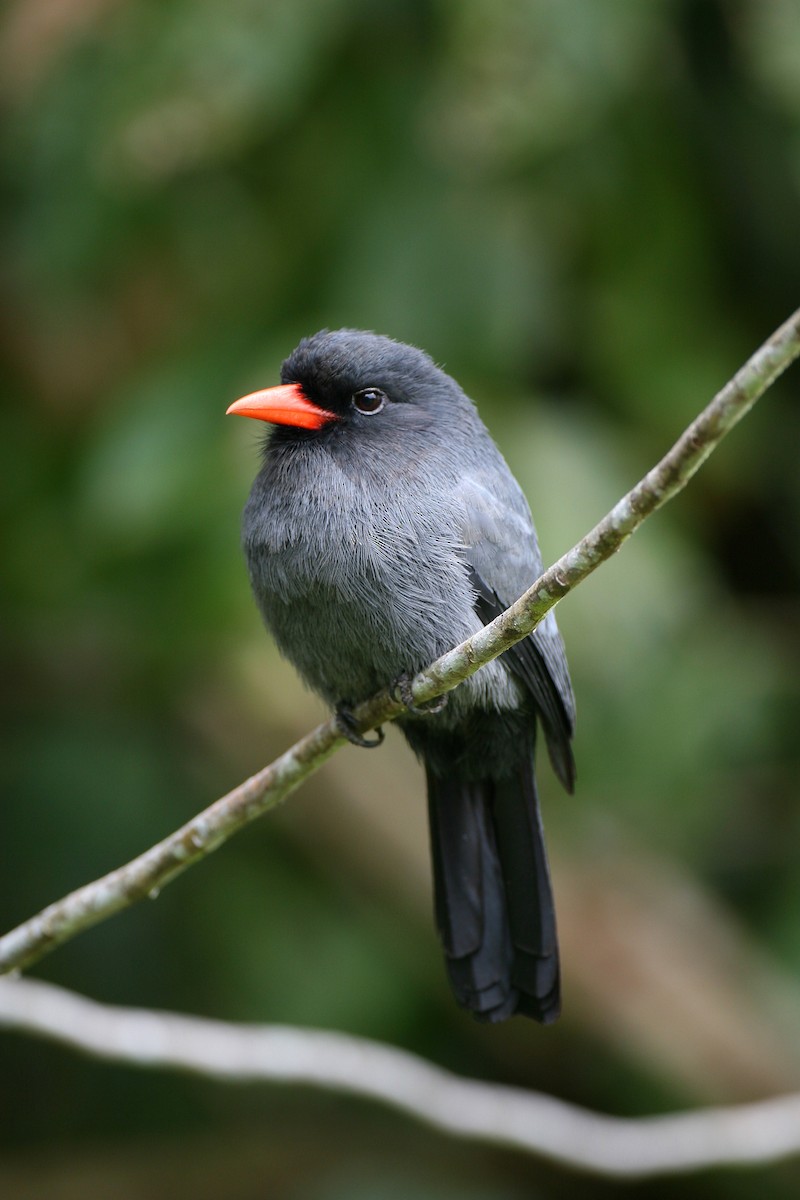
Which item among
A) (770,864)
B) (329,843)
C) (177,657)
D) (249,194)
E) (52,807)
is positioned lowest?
(770,864)

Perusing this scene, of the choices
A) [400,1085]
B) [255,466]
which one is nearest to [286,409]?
[255,466]

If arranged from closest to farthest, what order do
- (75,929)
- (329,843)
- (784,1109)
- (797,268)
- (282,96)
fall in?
(75,929)
(784,1109)
(282,96)
(797,268)
(329,843)

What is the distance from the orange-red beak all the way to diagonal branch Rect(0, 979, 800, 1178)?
4.46 ft

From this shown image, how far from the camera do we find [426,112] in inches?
175

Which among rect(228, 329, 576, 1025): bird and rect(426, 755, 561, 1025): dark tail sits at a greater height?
rect(228, 329, 576, 1025): bird

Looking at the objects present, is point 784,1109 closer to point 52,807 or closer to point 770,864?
point 770,864

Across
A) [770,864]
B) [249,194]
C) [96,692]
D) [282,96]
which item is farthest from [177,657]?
[770,864]

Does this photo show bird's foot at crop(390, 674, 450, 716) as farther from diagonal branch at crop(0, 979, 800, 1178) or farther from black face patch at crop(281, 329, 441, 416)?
diagonal branch at crop(0, 979, 800, 1178)

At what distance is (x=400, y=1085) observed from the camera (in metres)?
3.53

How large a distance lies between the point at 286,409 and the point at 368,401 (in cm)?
23

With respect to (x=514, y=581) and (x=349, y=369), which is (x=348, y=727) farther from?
(x=349, y=369)

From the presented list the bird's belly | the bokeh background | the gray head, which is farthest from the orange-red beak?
the bokeh background

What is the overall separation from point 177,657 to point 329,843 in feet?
3.21

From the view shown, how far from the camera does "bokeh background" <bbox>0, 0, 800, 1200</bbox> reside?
→ 414 cm
